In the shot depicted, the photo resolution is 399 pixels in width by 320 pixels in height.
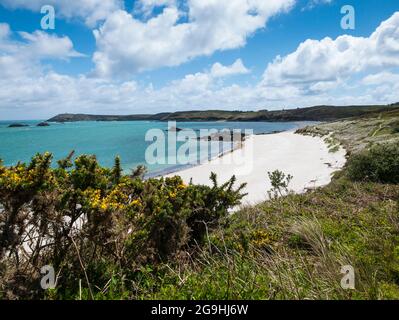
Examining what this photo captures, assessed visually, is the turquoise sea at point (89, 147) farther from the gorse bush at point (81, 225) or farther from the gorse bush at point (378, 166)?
the gorse bush at point (378, 166)

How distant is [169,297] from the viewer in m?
3.29

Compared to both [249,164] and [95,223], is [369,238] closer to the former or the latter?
[95,223]

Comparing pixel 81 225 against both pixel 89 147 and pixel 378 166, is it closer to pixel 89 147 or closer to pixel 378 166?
pixel 378 166

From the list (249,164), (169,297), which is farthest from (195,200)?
(249,164)

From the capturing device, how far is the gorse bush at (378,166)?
11188mm

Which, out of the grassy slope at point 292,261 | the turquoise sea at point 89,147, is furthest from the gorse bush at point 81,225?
the turquoise sea at point 89,147

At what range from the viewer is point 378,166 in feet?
37.1

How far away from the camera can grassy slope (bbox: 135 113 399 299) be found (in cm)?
340

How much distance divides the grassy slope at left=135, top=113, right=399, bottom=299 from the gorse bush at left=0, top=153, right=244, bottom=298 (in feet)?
1.40

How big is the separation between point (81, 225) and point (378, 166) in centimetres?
1099

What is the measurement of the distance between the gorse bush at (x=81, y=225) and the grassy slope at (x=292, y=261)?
0.43 meters

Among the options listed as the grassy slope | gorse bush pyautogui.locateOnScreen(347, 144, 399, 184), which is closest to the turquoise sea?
the grassy slope

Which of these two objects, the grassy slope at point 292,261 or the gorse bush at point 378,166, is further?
the gorse bush at point 378,166
